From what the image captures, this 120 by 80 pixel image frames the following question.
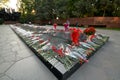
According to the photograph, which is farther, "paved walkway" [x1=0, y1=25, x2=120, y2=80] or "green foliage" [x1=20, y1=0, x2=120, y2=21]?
"green foliage" [x1=20, y1=0, x2=120, y2=21]

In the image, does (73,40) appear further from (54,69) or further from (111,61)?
(54,69)

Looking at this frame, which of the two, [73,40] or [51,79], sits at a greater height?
[73,40]

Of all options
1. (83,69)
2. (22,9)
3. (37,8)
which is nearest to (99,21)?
(37,8)

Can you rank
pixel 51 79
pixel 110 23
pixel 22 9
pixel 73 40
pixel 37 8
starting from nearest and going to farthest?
pixel 51 79 < pixel 73 40 < pixel 110 23 < pixel 37 8 < pixel 22 9

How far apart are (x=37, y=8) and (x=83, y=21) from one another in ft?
25.8

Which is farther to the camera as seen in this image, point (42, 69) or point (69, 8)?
point (69, 8)

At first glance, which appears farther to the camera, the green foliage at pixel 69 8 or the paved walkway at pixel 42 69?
the green foliage at pixel 69 8

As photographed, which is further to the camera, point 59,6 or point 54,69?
point 59,6

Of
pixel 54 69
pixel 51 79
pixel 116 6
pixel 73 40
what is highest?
pixel 116 6

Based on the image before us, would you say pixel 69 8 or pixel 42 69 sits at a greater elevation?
pixel 69 8

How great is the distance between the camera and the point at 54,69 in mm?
1866

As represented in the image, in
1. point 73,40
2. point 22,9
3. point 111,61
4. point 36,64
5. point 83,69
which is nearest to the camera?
point 83,69

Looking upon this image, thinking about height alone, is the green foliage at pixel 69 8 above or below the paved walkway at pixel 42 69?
above

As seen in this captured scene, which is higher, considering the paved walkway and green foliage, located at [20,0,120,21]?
green foliage, located at [20,0,120,21]
